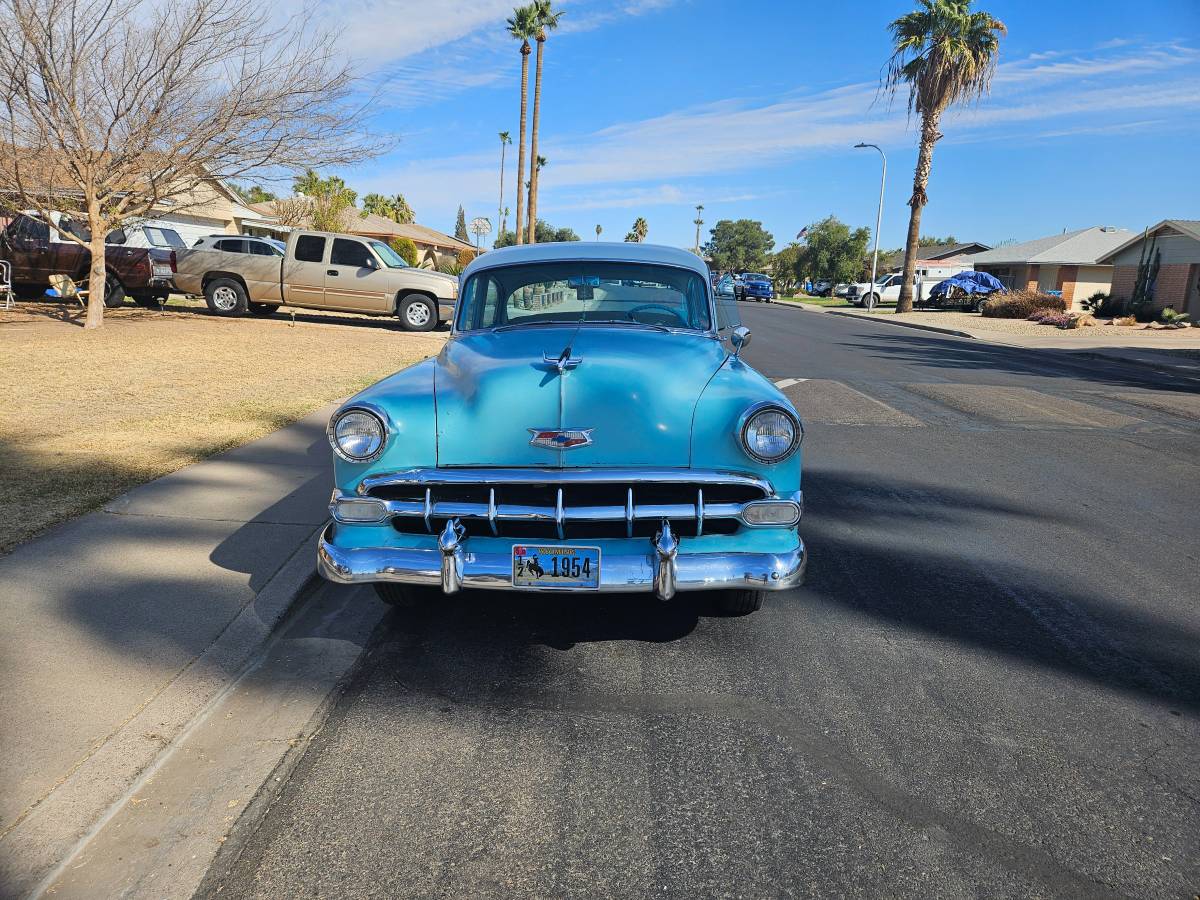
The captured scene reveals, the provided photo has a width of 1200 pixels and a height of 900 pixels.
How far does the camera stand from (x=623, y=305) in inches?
199

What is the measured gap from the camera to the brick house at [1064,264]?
45.6m

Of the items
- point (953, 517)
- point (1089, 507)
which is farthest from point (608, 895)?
point (1089, 507)

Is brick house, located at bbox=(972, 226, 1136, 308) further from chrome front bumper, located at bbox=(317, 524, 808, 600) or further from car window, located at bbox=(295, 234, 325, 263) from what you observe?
chrome front bumper, located at bbox=(317, 524, 808, 600)

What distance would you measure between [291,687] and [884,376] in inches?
473

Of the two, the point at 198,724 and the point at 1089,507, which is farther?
the point at 1089,507

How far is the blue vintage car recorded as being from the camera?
3395 mm

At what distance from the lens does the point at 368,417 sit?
11.8 ft

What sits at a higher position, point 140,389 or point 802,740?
point 140,389

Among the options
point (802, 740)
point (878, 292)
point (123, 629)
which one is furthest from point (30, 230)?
point (878, 292)

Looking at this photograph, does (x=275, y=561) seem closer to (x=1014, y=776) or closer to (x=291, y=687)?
(x=291, y=687)

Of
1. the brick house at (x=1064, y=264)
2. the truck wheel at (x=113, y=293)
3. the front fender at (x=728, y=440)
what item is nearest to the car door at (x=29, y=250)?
the truck wheel at (x=113, y=293)

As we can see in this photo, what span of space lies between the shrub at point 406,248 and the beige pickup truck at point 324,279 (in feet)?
83.2

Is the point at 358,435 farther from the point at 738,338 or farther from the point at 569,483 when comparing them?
the point at 738,338

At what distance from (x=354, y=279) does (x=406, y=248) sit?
94.4 ft
